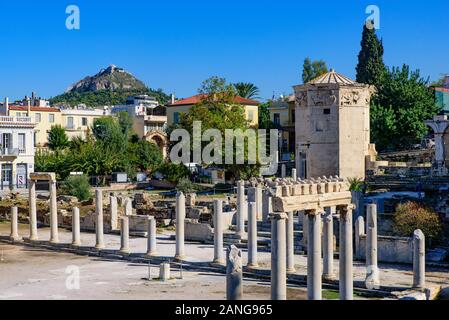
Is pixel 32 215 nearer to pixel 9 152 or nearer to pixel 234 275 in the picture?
pixel 234 275

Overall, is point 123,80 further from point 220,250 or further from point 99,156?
point 220,250

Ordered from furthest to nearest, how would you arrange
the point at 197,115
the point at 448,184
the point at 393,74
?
the point at 393,74, the point at 197,115, the point at 448,184

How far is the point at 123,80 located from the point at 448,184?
508ft

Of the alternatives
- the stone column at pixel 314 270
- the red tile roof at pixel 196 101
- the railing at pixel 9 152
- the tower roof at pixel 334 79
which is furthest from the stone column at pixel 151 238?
the red tile roof at pixel 196 101

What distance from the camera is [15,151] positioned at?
60.2m

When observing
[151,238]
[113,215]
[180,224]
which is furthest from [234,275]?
[113,215]

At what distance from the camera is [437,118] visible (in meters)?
43.3

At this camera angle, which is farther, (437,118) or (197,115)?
(197,115)

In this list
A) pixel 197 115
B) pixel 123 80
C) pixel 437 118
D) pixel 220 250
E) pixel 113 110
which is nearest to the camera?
pixel 220 250
